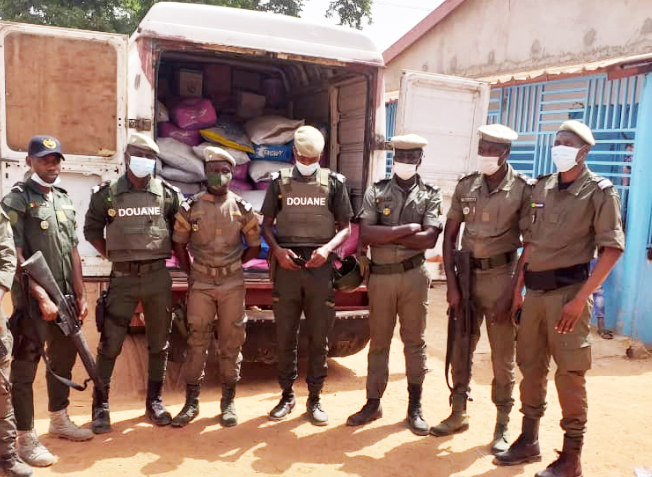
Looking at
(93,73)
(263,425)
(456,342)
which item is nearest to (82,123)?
(93,73)

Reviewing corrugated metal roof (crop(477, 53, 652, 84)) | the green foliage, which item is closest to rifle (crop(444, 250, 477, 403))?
corrugated metal roof (crop(477, 53, 652, 84))

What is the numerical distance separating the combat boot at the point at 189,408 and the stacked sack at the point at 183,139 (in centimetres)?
186

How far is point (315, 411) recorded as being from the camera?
4047 mm

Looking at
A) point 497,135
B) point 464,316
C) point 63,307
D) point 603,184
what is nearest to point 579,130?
point 603,184

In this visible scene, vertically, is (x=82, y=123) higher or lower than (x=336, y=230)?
higher

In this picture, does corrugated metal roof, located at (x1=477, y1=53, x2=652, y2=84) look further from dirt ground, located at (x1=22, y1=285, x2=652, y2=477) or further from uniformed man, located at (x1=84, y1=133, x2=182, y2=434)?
uniformed man, located at (x1=84, y1=133, x2=182, y2=434)

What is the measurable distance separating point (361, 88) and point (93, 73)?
221cm

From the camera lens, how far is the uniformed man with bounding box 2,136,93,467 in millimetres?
3273

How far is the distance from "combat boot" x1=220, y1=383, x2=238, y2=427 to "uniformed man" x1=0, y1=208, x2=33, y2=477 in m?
1.17

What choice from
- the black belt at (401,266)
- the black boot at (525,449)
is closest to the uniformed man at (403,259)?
the black belt at (401,266)

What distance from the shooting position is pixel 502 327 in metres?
3.68

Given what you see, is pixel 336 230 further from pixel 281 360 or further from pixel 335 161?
pixel 335 161

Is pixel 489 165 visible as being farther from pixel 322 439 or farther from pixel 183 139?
pixel 183 139


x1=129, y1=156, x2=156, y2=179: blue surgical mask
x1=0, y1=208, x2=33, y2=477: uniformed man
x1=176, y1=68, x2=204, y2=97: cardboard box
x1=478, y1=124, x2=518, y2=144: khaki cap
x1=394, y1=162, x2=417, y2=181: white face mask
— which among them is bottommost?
x1=0, y1=208, x2=33, y2=477: uniformed man
